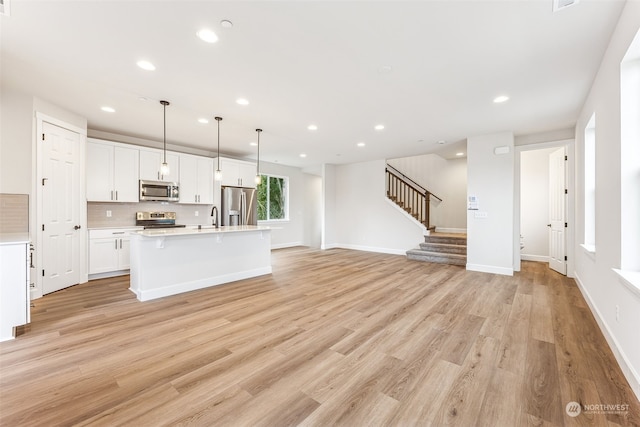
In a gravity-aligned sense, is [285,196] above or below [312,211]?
above

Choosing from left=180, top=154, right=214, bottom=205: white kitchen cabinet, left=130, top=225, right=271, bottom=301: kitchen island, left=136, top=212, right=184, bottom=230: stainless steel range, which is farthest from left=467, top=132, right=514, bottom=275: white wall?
left=136, top=212, right=184, bottom=230: stainless steel range

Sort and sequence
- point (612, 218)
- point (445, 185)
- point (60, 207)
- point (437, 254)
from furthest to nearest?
point (445, 185) < point (437, 254) < point (60, 207) < point (612, 218)

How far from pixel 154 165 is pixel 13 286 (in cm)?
345

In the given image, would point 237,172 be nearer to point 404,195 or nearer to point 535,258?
point 404,195

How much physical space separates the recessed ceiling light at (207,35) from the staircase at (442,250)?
6037 millimetres

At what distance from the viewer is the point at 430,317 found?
120 inches

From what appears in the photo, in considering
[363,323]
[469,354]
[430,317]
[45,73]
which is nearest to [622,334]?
[469,354]

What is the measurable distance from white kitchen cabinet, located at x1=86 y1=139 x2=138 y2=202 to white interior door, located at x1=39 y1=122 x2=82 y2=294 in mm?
395

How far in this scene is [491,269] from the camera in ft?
17.2

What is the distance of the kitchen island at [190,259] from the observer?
3.64m

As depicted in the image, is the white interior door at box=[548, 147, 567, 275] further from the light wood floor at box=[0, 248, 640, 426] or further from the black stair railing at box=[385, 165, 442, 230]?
the black stair railing at box=[385, 165, 442, 230]

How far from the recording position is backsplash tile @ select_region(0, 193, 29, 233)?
3.35 m

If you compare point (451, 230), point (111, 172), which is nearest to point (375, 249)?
point (451, 230)

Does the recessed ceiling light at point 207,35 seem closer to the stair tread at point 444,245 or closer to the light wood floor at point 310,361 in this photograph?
the light wood floor at point 310,361
